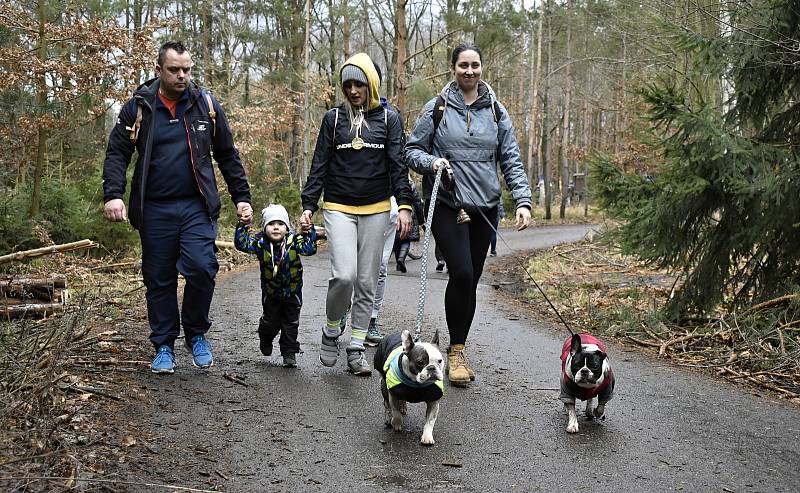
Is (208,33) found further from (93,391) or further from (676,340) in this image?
(93,391)

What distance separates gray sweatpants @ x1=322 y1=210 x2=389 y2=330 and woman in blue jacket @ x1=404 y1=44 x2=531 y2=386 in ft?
1.73

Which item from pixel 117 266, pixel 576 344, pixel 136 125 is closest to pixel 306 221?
pixel 136 125

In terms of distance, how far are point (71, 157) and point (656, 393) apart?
1671 centimetres

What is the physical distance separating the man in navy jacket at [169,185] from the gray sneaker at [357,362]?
1184mm

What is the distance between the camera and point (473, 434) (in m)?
4.91

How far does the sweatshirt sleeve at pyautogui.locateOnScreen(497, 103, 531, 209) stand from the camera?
5.98 meters

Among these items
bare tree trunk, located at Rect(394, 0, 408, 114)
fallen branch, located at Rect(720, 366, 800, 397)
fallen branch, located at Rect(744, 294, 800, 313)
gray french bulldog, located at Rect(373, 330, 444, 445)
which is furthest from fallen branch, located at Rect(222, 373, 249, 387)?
bare tree trunk, located at Rect(394, 0, 408, 114)

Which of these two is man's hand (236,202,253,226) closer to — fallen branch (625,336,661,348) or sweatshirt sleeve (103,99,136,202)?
sweatshirt sleeve (103,99,136,202)

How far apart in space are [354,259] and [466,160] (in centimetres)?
119

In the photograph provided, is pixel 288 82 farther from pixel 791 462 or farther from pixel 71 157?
pixel 791 462

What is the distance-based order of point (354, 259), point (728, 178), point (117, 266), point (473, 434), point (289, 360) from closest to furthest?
1. point (473, 434)
2. point (354, 259)
3. point (289, 360)
4. point (728, 178)
5. point (117, 266)

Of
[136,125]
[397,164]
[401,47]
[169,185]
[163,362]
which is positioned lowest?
[163,362]

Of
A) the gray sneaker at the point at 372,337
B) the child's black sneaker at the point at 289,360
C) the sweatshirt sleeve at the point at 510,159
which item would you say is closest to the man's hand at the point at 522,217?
the sweatshirt sleeve at the point at 510,159

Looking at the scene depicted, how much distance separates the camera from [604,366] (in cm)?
491
